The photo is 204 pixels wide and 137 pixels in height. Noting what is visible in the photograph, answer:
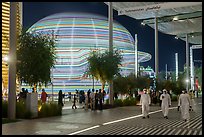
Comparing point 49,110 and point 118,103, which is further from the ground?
point 49,110

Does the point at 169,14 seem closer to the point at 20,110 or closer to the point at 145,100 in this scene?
the point at 145,100

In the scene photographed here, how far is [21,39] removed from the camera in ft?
63.9

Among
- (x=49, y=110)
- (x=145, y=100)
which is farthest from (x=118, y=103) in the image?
(x=49, y=110)

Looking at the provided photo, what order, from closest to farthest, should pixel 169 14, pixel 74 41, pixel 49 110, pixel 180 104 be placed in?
pixel 180 104 < pixel 49 110 < pixel 169 14 < pixel 74 41

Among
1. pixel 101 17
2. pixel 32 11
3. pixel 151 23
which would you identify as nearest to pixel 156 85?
pixel 151 23

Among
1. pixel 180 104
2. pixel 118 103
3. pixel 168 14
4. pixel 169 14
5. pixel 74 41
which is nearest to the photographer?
pixel 180 104

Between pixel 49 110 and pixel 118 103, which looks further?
pixel 118 103

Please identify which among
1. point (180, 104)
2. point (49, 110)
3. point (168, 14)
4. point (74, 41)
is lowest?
point (49, 110)

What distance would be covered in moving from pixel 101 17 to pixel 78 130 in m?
52.9

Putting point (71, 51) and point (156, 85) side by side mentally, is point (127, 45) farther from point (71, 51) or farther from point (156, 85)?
point (156, 85)

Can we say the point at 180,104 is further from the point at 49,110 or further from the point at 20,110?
the point at 20,110

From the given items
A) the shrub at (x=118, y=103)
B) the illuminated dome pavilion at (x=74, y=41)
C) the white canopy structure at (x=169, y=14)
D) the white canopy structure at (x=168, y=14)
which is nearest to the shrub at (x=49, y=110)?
the shrub at (x=118, y=103)

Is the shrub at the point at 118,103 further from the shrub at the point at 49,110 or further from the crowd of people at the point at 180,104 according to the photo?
the shrub at the point at 49,110

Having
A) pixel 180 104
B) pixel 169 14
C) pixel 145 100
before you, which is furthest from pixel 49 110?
pixel 169 14
